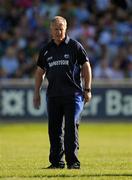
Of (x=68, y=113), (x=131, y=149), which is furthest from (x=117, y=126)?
(x=68, y=113)

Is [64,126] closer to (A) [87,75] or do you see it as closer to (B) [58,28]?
(A) [87,75]

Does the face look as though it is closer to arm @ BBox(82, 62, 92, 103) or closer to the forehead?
the forehead

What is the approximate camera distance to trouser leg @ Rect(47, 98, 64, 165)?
12297 millimetres

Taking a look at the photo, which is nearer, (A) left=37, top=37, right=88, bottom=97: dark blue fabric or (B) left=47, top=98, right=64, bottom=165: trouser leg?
(A) left=37, top=37, right=88, bottom=97: dark blue fabric

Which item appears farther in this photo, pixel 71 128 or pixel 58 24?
pixel 71 128

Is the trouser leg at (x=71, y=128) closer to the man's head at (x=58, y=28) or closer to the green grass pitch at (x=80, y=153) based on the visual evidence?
the green grass pitch at (x=80, y=153)

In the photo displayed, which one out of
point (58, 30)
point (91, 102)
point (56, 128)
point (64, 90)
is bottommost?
point (91, 102)

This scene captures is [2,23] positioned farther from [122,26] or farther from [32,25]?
[122,26]

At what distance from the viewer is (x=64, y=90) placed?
1222 centimetres

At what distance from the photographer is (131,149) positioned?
17672 mm

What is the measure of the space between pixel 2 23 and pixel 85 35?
Answer: 10.0 feet

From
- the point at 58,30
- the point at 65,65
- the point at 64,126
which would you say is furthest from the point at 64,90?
the point at 58,30

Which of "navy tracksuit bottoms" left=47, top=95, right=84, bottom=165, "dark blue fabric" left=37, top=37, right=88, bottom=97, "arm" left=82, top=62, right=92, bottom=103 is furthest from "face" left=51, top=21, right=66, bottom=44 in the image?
"navy tracksuit bottoms" left=47, top=95, right=84, bottom=165

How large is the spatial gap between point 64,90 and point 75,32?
49.4 ft
